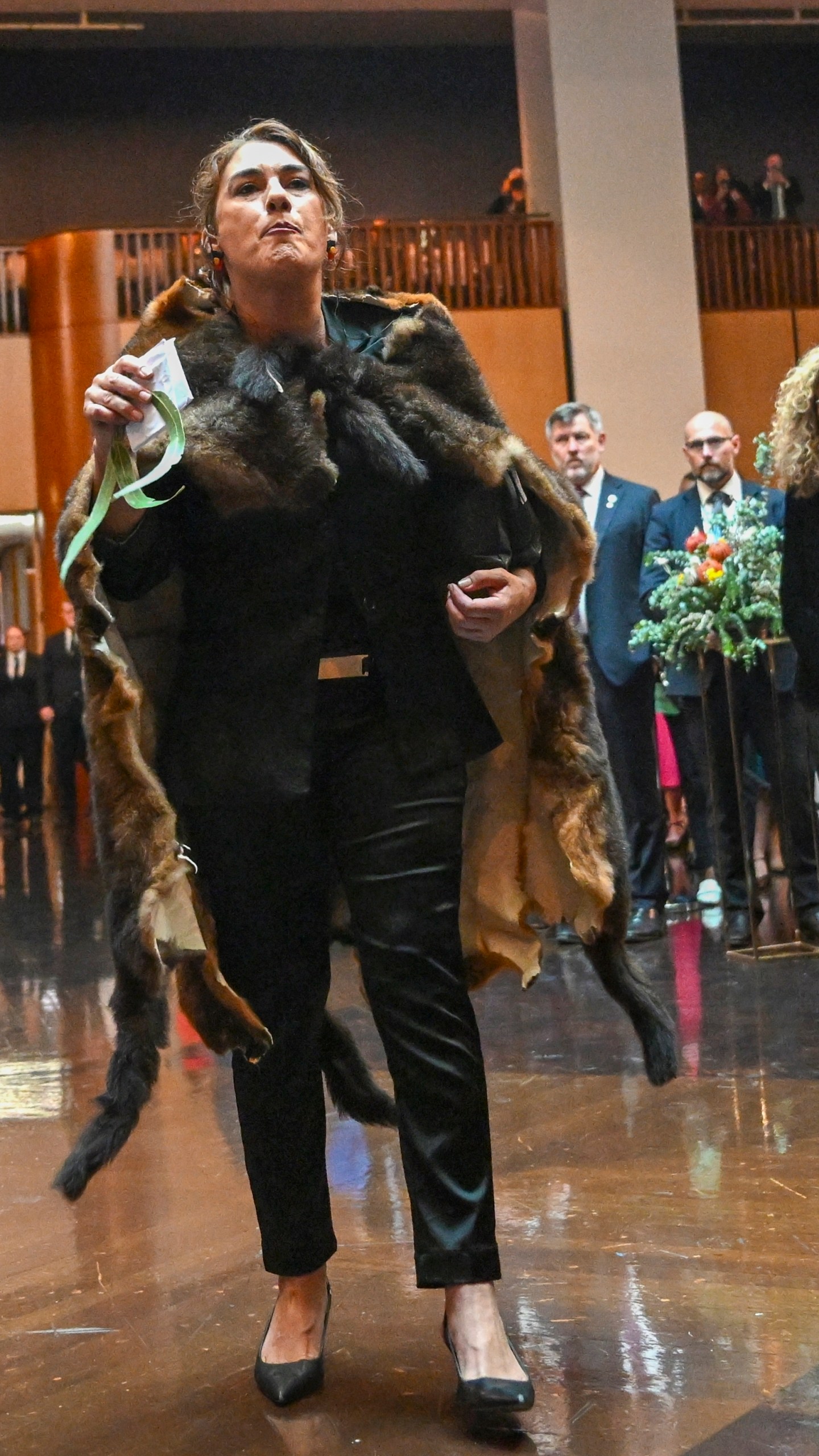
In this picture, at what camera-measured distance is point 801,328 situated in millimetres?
14656

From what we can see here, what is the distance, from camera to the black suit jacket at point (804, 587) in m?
4.02

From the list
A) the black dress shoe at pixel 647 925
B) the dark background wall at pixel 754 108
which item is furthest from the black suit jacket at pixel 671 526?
the dark background wall at pixel 754 108

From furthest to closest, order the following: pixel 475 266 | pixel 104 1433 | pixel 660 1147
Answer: pixel 475 266 < pixel 660 1147 < pixel 104 1433

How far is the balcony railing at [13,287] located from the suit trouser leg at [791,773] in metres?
10.6

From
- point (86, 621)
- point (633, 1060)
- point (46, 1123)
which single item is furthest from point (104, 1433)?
point (633, 1060)

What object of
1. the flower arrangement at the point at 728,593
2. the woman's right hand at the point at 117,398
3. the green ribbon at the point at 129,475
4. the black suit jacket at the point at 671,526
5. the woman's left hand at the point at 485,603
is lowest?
the woman's left hand at the point at 485,603

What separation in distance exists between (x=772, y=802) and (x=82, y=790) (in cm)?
934

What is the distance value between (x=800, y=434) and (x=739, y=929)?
71.5 inches

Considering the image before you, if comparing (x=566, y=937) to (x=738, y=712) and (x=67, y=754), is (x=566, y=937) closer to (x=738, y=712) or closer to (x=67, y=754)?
(x=738, y=712)

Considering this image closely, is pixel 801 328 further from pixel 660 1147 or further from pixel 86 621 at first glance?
pixel 86 621

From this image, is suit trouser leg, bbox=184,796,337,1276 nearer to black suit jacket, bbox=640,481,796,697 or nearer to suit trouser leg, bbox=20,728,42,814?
black suit jacket, bbox=640,481,796,697

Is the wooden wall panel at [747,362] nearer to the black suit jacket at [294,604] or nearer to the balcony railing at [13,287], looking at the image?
the balcony railing at [13,287]

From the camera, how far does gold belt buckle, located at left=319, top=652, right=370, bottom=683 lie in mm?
2027

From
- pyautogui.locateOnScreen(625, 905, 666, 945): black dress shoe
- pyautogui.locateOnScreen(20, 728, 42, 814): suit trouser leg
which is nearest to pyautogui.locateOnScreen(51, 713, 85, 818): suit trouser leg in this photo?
pyautogui.locateOnScreen(20, 728, 42, 814): suit trouser leg
